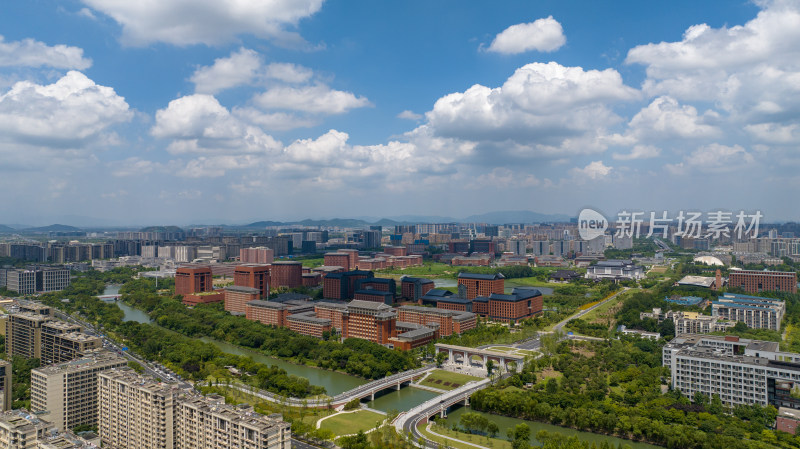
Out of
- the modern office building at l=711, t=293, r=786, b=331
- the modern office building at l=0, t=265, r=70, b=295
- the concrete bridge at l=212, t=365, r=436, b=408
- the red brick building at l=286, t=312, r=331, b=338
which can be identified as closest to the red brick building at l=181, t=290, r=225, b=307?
the red brick building at l=286, t=312, r=331, b=338

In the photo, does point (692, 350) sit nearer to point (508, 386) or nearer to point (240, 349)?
point (508, 386)

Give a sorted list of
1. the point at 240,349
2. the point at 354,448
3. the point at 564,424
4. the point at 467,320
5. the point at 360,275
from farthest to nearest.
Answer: the point at 360,275, the point at 467,320, the point at 240,349, the point at 564,424, the point at 354,448

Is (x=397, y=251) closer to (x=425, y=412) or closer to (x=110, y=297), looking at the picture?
(x=110, y=297)

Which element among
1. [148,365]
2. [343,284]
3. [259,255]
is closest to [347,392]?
[148,365]

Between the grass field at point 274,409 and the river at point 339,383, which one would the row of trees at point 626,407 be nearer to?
the river at point 339,383

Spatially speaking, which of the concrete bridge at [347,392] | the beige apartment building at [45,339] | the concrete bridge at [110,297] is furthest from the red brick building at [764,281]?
the concrete bridge at [110,297]

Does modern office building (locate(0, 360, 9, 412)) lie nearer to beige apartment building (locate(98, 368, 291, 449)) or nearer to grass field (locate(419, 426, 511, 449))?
beige apartment building (locate(98, 368, 291, 449))

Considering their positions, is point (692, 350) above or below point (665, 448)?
above

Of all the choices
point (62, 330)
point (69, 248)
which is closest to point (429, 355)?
point (62, 330)
